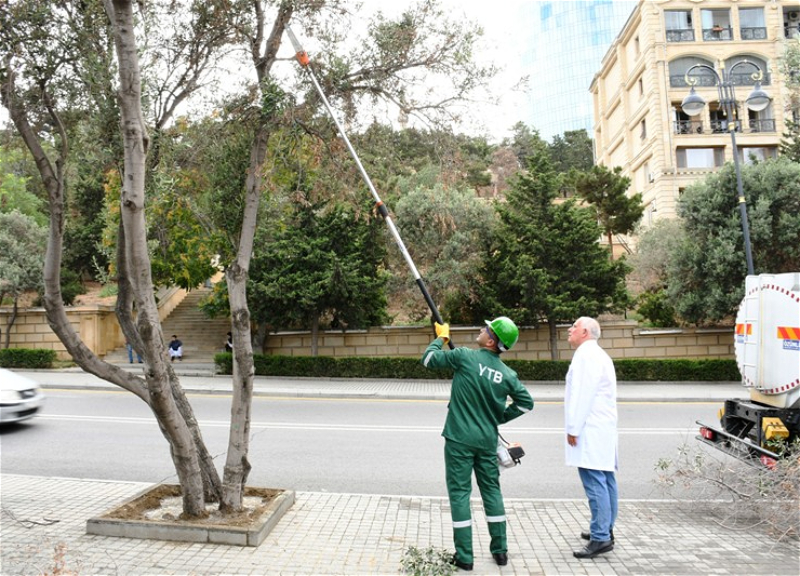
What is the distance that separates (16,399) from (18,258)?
15.2 metres

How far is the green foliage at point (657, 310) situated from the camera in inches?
852

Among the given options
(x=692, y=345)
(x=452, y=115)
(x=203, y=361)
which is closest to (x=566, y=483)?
(x=452, y=115)

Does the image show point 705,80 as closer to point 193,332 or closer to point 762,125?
point 762,125

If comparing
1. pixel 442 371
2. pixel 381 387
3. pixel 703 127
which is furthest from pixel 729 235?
pixel 703 127

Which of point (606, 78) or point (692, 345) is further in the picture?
point (606, 78)

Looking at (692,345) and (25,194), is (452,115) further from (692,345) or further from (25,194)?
(25,194)

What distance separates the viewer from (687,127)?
38750 mm

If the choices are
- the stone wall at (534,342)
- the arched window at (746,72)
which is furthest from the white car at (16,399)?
the arched window at (746,72)

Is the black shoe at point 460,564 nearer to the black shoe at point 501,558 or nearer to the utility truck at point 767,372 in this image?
the black shoe at point 501,558

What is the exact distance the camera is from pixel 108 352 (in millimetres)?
24141

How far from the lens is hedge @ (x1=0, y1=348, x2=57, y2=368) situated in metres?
21.5

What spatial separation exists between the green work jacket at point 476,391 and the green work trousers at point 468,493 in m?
0.10

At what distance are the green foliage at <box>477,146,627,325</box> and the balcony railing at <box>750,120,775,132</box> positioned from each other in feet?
86.7

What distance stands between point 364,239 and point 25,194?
22.1m
